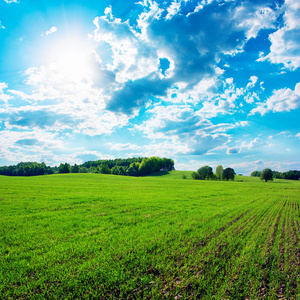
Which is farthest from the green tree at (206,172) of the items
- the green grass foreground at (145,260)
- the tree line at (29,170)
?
the tree line at (29,170)

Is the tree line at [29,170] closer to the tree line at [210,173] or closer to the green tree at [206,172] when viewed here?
the tree line at [210,173]

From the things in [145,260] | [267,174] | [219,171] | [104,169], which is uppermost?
[145,260]

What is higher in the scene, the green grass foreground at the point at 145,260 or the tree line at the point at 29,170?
the green grass foreground at the point at 145,260

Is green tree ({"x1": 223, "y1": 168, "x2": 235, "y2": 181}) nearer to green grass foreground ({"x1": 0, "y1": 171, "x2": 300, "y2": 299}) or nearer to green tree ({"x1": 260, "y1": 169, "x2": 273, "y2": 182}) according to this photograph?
green tree ({"x1": 260, "y1": 169, "x2": 273, "y2": 182})

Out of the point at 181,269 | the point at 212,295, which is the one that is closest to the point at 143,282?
the point at 181,269

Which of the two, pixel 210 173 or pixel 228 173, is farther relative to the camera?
pixel 210 173

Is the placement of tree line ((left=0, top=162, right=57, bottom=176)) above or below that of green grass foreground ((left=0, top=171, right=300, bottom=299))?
below

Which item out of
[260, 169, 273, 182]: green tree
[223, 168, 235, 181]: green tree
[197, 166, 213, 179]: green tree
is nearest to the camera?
[260, 169, 273, 182]: green tree

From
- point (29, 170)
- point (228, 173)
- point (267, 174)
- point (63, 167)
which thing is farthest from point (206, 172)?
point (29, 170)

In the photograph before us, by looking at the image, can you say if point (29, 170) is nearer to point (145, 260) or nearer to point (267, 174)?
point (145, 260)

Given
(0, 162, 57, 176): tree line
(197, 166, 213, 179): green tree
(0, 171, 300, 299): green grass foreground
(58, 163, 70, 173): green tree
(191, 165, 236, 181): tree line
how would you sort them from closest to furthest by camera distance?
(0, 171, 300, 299): green grass foreground
(191, 165, 236, 181): tree line
(197, 166, 213, 179): green tree
(58, 163, 70, 173): green tree
(0, 162, 57, 176): tree line

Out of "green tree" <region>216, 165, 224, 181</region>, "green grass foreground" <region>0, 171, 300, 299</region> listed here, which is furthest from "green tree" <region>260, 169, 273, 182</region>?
"green grass foreground" <region>0, 171, 300, 299</region>

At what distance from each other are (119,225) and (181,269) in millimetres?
5417

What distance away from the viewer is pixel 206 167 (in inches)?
4429
